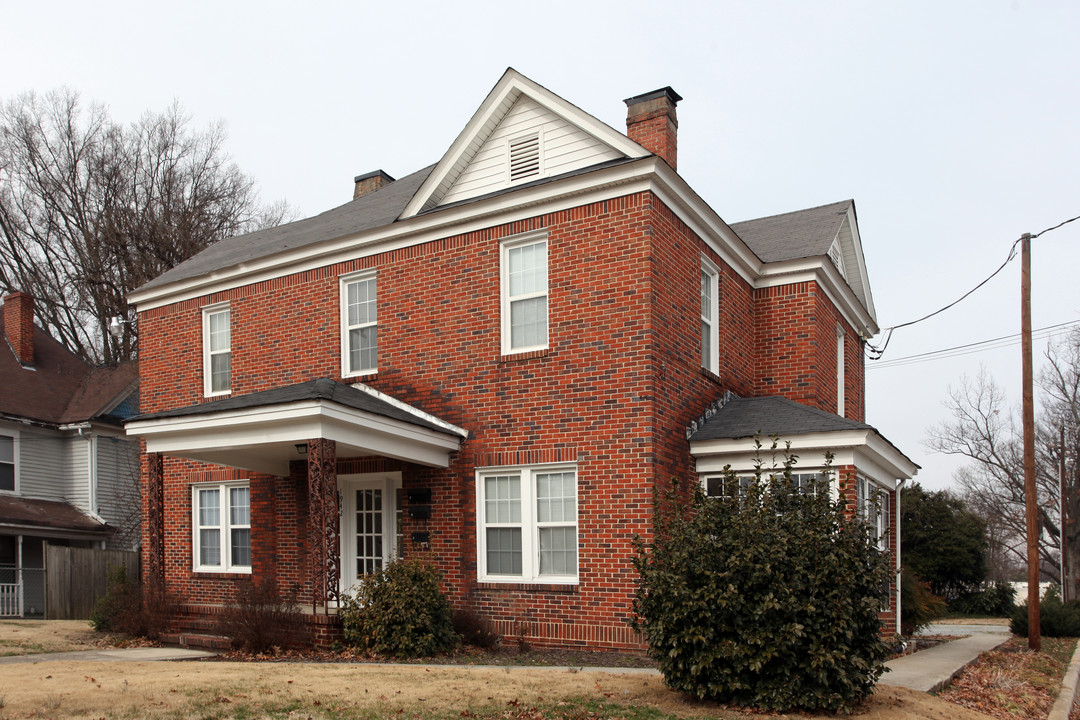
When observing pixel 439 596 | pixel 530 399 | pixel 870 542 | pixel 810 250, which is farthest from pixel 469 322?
pixel 870 542

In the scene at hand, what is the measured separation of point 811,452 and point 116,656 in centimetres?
946

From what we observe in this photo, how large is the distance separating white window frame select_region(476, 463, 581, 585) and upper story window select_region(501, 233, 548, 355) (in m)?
1.75

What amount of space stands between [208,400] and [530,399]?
288 inches

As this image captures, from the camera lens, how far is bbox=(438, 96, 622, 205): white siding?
13.8m

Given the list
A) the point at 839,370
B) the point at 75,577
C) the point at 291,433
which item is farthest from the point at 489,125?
the point at 75,577

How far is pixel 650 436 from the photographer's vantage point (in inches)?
492

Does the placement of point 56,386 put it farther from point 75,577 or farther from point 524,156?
point 524,156

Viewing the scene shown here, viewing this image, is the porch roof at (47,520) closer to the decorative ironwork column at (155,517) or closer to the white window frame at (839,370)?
the decorative ironwork column at (155,517)

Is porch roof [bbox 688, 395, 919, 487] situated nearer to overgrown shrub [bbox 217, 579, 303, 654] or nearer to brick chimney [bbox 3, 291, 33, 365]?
overgrown shrub [bbox 217, 579, 303, 654]

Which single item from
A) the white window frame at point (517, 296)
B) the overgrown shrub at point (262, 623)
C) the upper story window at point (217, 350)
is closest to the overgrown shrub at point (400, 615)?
the overgrown shrub at point (262, 623)

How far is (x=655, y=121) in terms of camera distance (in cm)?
1477

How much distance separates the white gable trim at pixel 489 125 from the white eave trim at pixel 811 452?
4.48 metres

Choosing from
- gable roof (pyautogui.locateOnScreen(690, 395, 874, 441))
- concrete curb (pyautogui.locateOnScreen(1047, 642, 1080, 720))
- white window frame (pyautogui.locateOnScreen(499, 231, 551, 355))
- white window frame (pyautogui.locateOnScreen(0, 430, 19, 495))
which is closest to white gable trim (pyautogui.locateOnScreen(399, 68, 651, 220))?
white window frame (pyautogui.locateOnScreen(499, 231, 551, 355))

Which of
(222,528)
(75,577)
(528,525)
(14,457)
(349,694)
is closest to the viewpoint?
(349,694)
